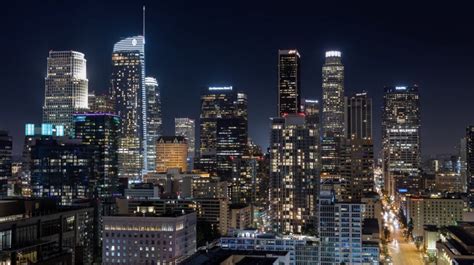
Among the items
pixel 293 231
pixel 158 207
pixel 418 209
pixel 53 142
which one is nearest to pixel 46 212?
pixel 158 207

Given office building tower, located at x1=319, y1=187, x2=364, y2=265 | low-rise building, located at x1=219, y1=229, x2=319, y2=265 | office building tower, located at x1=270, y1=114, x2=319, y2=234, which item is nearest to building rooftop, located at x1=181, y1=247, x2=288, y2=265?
low-rise building, located at x1=219, y1=229, x2=319, y2=265

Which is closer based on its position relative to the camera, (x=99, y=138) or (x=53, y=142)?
(x=53, y=142)

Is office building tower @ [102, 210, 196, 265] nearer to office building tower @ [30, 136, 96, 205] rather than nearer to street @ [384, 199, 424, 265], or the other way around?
street @ [384, 199, 424, 265]

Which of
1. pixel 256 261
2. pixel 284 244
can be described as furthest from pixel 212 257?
pixel 284 244

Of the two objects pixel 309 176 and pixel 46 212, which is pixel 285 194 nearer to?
pixel 309 176

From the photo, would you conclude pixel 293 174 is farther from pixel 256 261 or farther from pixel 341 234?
pixel 256 261
